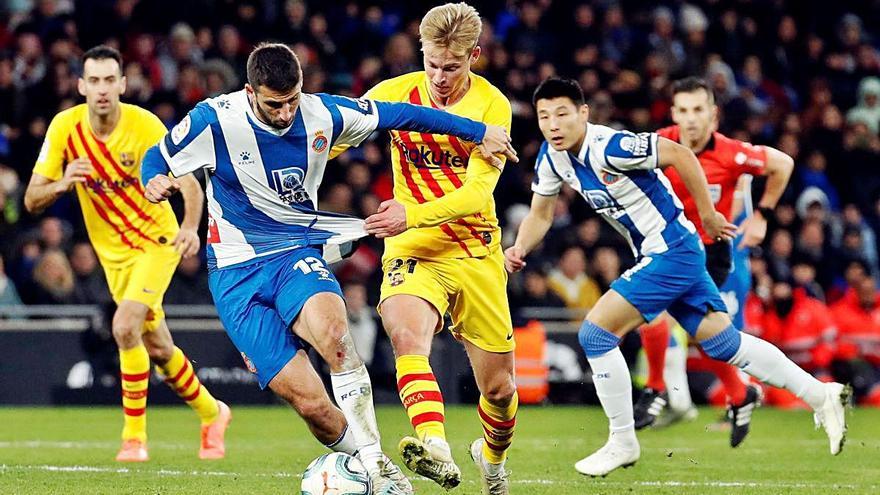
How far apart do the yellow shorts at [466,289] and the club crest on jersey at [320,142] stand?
0.84 metres

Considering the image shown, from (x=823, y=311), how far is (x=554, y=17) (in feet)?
20.0

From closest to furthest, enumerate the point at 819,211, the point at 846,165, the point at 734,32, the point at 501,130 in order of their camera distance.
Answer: the point at 501,130 → the point at 819,211 → the point at 846,165 → the point at 734,32

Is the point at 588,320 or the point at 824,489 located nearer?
the point at 824,489

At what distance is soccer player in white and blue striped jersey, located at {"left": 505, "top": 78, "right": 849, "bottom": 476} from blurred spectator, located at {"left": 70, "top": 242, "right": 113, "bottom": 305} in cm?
760

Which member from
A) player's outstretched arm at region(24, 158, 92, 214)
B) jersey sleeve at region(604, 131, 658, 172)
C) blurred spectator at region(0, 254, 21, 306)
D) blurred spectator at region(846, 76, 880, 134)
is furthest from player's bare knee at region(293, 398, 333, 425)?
blurred spectator at region(846, 76, 880, 134)

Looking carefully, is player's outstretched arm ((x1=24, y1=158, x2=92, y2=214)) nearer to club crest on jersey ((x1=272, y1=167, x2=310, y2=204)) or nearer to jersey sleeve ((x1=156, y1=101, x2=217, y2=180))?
jersey sleeve ((x1=156, y1=101, x2=217, y2=180))

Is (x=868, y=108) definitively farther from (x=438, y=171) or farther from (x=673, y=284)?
(x=438, y=171)

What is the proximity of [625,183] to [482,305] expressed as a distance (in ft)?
5.09

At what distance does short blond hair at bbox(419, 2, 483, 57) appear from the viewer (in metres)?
7.08

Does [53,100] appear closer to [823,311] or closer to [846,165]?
[823,311]

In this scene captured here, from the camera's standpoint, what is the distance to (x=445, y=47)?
7137 mm

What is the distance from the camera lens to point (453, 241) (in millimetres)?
7348

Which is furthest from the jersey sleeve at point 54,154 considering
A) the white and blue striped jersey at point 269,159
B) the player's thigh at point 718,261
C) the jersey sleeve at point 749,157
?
the jersey sleeve at point 749,157

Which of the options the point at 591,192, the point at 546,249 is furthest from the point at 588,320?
the point at 546,249
